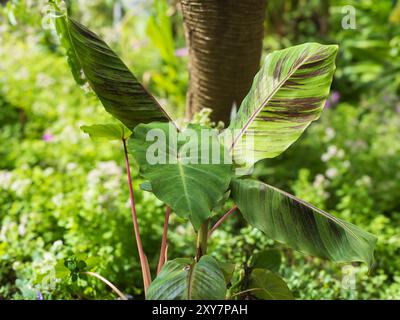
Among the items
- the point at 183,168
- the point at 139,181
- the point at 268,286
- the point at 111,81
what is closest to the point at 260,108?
the point at 183,168

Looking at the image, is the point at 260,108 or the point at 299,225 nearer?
the point at 299,225

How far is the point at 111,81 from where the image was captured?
1.42 m

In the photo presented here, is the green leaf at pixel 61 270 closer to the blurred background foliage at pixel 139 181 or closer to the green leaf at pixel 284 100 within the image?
the blurred background foliage at pixel 139 181

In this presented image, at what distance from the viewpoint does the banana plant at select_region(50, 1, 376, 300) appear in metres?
1.18

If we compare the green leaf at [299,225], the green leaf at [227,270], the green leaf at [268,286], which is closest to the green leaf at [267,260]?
the green leaf at [268,286]

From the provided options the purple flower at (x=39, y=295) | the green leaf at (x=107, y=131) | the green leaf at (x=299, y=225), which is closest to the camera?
the green leaf at (x=299, y=225)

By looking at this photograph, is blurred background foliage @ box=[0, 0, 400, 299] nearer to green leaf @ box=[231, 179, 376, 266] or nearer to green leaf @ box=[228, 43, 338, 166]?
green leaf @ box=[231, 179, 376, 266]

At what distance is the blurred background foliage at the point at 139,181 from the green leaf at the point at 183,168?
A: 1.70 ft

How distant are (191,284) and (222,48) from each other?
106 centimetres

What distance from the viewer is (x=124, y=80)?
1444mm

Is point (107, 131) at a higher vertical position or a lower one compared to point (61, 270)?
higher

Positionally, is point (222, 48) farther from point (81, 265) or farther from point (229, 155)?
point (81, 265)

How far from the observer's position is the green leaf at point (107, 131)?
52.6 inches
